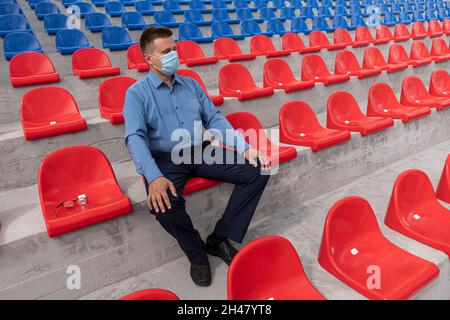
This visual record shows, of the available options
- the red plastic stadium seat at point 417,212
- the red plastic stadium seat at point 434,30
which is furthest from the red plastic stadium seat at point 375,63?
the red plastic stadium seat at point 417,212

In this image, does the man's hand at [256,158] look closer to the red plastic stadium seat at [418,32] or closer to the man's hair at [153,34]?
the man's hair at [153,34]

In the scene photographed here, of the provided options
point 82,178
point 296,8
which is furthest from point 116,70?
point 296,8

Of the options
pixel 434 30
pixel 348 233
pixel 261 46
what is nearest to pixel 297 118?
pixel 348 233

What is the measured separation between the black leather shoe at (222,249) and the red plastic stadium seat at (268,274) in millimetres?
228

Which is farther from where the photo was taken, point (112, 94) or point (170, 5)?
point (170, 5)

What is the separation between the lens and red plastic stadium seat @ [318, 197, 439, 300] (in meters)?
0.75

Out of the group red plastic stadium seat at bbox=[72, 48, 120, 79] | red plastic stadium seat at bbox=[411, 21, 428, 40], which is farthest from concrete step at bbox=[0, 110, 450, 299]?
red plastic stadium seat at bbox=[411, 21, 428, 40]

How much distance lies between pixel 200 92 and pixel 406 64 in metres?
1.83

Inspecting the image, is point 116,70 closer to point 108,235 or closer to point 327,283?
point 108,235

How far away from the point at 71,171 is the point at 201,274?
1.49 ft

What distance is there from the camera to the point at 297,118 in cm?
143

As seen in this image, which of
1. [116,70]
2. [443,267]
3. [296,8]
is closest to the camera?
[443,267]

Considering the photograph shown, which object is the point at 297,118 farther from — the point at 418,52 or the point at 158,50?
the point at 418,52
